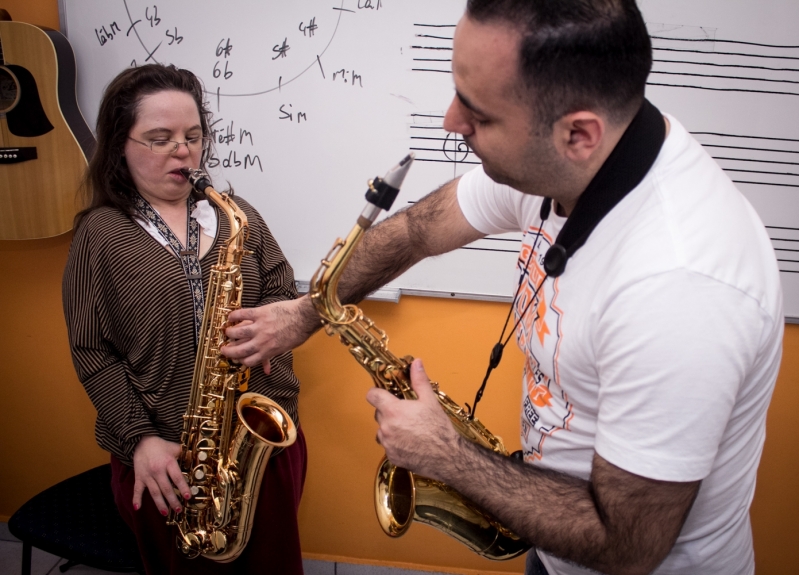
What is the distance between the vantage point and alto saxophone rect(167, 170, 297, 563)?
2.09 metres

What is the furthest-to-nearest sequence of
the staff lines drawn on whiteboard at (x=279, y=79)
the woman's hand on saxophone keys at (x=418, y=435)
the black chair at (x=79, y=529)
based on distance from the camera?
the staff lines drawn on whiteboard at (x=279, y=79) < the black chair at (x=79, y=529) < the woman's hand on saxophone keys at (x=418, y=435)

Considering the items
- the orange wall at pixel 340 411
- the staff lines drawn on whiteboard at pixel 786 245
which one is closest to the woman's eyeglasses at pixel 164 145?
the orange wall at pixel 340 411

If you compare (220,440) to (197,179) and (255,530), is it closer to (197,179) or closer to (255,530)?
(255,530)

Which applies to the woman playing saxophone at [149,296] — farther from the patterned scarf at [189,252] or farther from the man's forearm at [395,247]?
the man's forearm at [395,247]

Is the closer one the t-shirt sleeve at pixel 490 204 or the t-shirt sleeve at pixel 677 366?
the t-shirt sleeve at pixel 677 366

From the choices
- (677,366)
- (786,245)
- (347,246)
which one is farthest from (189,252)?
(786,245)

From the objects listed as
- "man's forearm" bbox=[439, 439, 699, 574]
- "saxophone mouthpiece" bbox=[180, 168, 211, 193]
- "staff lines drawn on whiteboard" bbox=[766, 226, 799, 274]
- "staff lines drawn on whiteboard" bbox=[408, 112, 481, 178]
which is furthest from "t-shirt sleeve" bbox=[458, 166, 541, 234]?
"staff lines drawn on whiteboard" bbox=[766, 226, 799, 274]

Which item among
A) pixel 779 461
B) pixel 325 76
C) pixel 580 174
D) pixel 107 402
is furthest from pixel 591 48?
pixel 779 461

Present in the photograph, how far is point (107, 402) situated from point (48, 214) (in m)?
1.08

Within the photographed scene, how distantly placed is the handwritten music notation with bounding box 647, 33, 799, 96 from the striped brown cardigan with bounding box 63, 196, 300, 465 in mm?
1975

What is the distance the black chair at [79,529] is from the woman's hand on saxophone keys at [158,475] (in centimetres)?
39

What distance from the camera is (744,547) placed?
1514 millimetres

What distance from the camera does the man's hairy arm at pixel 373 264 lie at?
1.89 metres

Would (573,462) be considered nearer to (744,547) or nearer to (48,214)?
(744,547)
